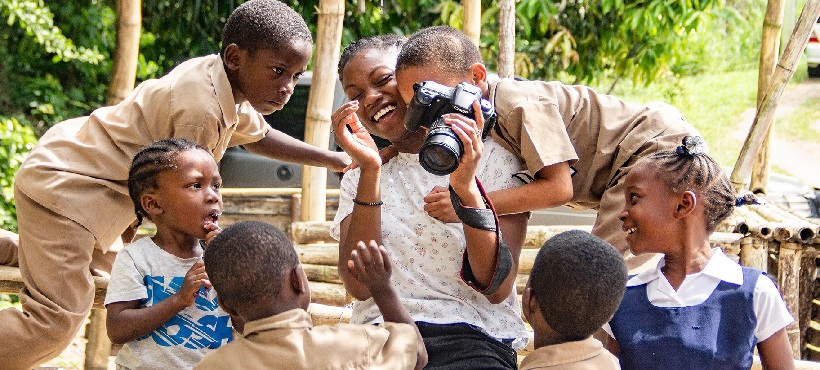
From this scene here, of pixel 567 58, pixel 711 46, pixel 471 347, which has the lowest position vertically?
pixel 711 46

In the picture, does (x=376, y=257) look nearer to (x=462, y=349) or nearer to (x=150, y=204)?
(x=462, y=349)

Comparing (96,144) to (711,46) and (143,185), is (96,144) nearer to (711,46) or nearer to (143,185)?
(143,185)

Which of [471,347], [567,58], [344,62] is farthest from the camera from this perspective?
[567,58]

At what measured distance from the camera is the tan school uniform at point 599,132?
2918 millimetres

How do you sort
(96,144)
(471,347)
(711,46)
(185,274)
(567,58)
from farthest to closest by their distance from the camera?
(711,46)
(567,58)
(96,144)
(185,274)
(471,347)

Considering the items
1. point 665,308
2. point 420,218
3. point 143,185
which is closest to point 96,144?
point 143,185

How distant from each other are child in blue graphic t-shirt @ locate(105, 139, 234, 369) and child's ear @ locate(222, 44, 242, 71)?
55 centimetres

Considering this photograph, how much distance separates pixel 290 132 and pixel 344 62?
461cm

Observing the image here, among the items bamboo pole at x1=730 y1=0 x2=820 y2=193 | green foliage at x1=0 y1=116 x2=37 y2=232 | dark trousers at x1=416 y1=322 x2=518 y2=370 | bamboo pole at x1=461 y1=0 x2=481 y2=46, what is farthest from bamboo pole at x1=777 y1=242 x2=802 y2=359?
green foliage at x1=0 y1=116 x2=37 y2=232

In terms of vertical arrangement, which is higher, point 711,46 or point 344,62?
point 344,62

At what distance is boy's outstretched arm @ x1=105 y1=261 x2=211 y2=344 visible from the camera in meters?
2.71

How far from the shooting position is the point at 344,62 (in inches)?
123

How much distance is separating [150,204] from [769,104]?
3593mm

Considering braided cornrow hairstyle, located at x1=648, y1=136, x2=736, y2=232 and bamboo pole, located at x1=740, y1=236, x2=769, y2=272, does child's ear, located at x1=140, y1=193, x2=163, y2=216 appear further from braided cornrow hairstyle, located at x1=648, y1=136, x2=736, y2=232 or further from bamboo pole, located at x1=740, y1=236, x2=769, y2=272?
bamboo pole, located at x1=740, y1=236, x2=769, y2=272
